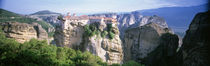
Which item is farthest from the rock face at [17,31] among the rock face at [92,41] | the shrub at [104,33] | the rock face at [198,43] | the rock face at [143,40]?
the rock face at [198,43]

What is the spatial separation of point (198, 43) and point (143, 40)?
510 inches

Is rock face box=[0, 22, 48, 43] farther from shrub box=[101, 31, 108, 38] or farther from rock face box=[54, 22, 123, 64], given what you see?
shrub box=[101, 31, 108, 38]

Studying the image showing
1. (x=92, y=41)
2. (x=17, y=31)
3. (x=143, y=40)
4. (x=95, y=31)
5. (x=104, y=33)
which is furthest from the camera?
(x=104, y=33)

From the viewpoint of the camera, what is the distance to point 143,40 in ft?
84.2

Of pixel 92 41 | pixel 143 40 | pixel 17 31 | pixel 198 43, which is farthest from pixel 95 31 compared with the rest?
pixel 198 43

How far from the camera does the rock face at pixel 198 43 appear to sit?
11750mm

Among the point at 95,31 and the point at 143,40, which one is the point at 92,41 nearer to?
the point at 95,31

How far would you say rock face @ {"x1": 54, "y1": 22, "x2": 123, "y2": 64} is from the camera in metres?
25.4

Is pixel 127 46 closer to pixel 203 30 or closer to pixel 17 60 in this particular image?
pixel 203 30

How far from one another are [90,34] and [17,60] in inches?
514

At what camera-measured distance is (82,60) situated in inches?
746

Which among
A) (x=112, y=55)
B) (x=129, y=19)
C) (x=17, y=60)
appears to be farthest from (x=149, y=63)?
(x=129, y=19)

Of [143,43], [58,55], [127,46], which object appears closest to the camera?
[58,55]

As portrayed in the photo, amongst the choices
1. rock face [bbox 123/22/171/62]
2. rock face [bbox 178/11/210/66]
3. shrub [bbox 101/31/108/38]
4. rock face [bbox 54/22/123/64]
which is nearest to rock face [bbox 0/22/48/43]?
rock face [bbox 54/22/123/64]
